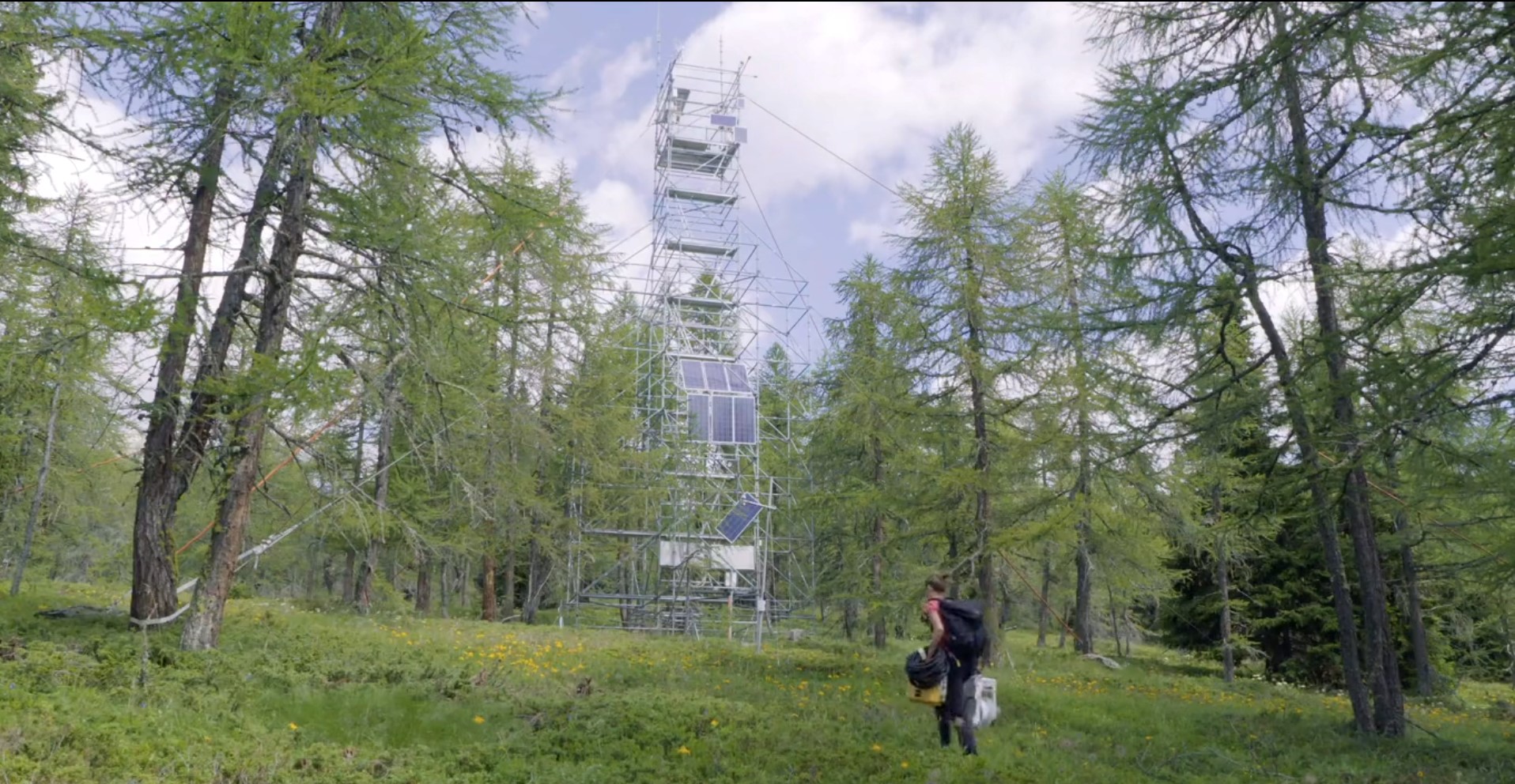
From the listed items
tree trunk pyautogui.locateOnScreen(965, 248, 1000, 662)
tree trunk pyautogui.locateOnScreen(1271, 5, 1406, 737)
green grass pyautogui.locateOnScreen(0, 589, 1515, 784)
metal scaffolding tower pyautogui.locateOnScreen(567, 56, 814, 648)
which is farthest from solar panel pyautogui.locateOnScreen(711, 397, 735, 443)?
tree trunk pyautogui.locateOnScreen(1271, 5, 1406, 737)

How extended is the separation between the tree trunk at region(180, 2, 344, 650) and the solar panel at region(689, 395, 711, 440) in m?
14.7

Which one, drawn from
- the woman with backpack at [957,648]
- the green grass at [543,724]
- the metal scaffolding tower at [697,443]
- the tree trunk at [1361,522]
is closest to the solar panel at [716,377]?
the metal scaffolding tower at [697,443]

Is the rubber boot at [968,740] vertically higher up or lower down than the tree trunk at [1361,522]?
lower down

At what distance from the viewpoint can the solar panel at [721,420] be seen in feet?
76.5

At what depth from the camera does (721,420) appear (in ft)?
77.3

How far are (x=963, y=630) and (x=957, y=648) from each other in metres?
0.14

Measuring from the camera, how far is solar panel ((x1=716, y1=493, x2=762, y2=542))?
2162cm

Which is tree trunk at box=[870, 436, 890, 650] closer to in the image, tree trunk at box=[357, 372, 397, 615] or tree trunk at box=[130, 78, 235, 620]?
tree trunk at box=[357, 372, 397, 615]

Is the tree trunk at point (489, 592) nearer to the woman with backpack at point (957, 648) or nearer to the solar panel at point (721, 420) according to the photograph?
the solar panel at point (721, 420)

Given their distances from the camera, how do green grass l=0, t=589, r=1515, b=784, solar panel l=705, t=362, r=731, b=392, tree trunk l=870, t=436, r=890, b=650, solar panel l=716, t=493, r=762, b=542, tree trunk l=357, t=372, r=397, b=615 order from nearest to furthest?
green grass l=0, t=589, r=1515, b=784 < tree trunk l=357, t=372, r=397, b=615 < tree trunk l=870, t=436, r=890, b=650 < solar panel l=716, t=493, r=762, b=542 < solar panel l=705, t=362, r=731, b=392

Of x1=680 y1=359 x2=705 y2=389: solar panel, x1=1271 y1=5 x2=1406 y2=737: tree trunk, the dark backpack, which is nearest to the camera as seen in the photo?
the dark backpack

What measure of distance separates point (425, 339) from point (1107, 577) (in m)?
12.4

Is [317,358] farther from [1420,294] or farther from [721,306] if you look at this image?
[721,306]

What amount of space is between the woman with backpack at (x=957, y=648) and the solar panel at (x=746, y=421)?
1617 cm
